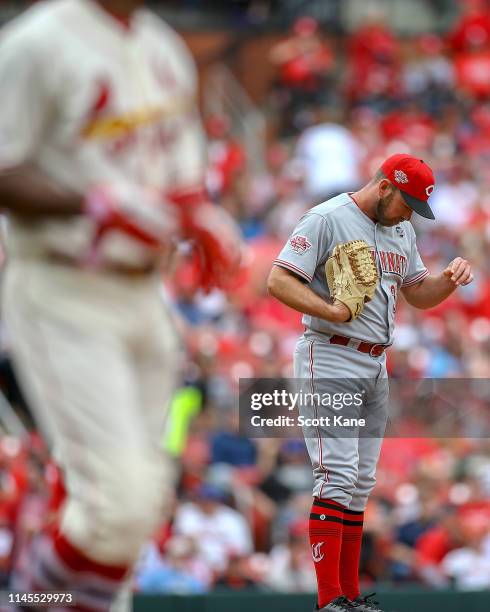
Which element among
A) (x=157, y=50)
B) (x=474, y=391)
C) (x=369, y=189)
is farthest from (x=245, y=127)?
A: (x=157, y=50)

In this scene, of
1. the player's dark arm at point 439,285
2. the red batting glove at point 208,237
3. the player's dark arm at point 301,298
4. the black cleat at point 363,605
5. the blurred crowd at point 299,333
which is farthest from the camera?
the blurred crowd at point 299,333

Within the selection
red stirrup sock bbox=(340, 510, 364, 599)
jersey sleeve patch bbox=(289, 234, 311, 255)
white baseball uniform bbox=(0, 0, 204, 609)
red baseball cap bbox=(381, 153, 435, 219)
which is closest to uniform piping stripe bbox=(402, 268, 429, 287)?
red baseball cap bbox=(381, 153, 435, 219)

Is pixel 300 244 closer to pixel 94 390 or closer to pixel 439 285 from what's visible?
pixel 439 285

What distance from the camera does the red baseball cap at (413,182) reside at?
197 inches

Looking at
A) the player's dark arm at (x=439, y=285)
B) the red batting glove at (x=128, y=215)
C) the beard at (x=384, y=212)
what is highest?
the beard at (x=384, y=212)

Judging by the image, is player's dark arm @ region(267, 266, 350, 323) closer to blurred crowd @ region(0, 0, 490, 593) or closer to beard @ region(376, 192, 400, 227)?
beard @ region(376, 192, 400, 227)

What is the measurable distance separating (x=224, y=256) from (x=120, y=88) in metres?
0.59

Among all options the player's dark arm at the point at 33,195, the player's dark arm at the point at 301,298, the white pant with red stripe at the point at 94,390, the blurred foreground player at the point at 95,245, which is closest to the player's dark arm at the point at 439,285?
the player's dark arm at the point at 301,298

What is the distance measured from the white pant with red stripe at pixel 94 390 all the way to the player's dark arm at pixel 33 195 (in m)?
0.17

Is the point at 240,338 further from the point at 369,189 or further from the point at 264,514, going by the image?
the point at 369,189

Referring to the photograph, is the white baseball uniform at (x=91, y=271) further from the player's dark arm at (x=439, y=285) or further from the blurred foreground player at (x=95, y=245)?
the player's dark arm at (x=439, y=285)

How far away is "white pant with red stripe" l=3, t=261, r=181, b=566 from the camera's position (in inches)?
148

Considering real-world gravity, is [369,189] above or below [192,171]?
above

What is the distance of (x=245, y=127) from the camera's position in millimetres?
15672
